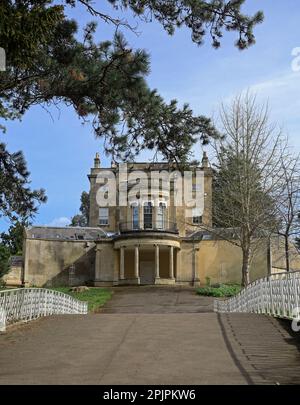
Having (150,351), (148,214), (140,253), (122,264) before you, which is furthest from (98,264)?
(150,351)

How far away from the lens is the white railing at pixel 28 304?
15477 millimetres

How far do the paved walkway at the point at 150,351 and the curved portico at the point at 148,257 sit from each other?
30.8 meters

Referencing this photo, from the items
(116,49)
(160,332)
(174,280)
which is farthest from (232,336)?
(174,280)

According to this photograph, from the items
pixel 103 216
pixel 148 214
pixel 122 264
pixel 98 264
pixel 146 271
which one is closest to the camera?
pixel 122 264

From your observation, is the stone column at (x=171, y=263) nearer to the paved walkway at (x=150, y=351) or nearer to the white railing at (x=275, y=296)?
the white railing at (x=275, y=296)

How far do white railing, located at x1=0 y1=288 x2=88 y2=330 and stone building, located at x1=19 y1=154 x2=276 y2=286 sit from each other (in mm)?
26430

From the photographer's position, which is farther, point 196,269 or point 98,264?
point 98,264

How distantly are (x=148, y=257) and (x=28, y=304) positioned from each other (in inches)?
1333

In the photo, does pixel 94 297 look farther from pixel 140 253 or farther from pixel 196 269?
pixel 196 269

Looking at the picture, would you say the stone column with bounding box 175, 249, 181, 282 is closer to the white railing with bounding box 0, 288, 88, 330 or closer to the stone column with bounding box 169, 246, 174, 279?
the stone column with bounding box 169, 246, 174, 279

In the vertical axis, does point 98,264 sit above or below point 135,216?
below

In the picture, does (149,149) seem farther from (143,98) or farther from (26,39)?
(26,39)

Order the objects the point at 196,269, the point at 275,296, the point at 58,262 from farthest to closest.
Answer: the point at 58,262 < the point at 196,269 < the point at 275,296

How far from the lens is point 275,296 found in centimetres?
1616
